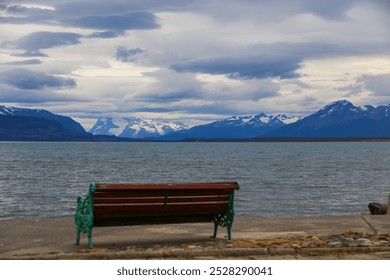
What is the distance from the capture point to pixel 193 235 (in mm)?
9664

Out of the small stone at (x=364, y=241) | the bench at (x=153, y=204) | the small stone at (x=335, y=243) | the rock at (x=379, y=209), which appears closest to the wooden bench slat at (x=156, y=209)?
the bench at (x=153, y=204)

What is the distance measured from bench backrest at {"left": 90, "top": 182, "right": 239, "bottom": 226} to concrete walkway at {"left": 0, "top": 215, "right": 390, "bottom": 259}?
0.35 meters

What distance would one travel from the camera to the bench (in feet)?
27.2

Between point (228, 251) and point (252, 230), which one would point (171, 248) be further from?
point (252, 230)

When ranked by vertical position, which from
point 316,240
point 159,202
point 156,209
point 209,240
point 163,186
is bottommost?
point 209,240

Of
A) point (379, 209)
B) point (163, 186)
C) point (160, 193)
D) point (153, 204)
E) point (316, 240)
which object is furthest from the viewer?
point (379, 209)

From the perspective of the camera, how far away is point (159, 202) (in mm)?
8633

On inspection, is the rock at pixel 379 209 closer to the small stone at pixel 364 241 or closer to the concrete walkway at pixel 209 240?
the concrete walkway at pixel 209 240

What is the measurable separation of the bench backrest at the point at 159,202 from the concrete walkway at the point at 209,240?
0.35 m

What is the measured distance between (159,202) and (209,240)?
41.3 inches

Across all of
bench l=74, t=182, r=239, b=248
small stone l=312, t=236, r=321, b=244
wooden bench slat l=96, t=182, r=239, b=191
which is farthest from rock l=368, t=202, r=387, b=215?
wooden bench slat l=96, t=182, r=239, b=191

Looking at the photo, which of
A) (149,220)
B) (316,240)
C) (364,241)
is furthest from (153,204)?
(364,241)

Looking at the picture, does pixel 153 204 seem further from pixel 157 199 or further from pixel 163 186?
pixel 163 186

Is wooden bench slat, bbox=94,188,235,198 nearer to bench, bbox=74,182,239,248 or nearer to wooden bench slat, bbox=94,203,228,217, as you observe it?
bench, bbox=74,182,239,248
